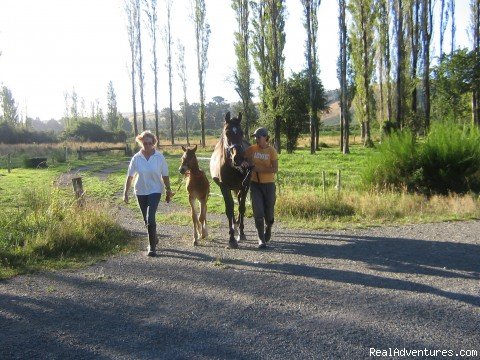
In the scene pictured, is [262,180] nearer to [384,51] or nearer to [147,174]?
[147,174]

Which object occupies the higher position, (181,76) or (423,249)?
(181,76)

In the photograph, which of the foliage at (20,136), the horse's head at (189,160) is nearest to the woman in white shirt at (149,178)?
the horse's head at (189,160)

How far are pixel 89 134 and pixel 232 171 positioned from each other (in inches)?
2163

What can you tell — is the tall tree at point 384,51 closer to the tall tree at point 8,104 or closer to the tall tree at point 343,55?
the tall tree at point 343,55

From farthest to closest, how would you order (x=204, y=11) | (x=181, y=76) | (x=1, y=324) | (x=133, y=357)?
(x=181, y=76) < (x=204, y=11) < (x=1, y=324) < (x=133, y=357)

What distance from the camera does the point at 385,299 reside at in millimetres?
4969

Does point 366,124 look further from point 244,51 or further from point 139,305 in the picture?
point 139,305

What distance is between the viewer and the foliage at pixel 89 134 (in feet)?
194

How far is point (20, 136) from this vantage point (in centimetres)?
5531

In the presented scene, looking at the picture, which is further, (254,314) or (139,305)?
(139,305)

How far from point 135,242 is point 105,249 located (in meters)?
0.75

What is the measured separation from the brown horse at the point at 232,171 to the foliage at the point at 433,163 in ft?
20.4

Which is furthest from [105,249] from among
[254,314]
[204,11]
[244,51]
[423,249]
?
[204,11]

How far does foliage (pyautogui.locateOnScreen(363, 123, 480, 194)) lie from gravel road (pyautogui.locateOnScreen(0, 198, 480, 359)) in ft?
18.8
